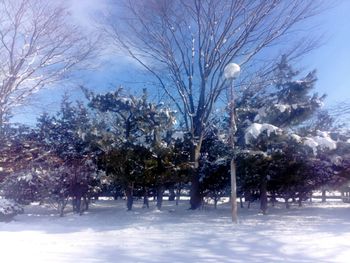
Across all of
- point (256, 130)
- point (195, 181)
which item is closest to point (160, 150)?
point (195, 181)

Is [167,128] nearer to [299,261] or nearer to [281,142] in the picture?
[281,142]

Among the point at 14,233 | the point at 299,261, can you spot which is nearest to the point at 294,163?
the point at 299,261

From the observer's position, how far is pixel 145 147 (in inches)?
506

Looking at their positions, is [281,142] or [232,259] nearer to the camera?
[232,259]

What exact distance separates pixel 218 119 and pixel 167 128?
2.63 meters

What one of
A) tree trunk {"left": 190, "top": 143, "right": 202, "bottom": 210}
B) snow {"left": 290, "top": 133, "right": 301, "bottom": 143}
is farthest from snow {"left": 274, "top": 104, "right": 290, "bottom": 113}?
tree trunk {"left": 190, "top": 143, "right": 202, "bottom": 210}

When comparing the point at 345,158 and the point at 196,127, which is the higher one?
the point at 196,127

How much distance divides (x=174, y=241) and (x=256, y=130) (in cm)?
521

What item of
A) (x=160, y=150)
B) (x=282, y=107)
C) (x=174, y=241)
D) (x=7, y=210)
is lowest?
(x=174, y=241)

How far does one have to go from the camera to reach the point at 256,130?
35.1 ft

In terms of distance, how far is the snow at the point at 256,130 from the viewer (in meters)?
10.7

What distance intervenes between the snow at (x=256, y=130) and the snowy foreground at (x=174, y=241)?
109 inches

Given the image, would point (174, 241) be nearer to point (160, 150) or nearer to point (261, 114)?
point (160, 150)

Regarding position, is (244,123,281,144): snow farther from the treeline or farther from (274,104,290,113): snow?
(274,104,290,113): snow
